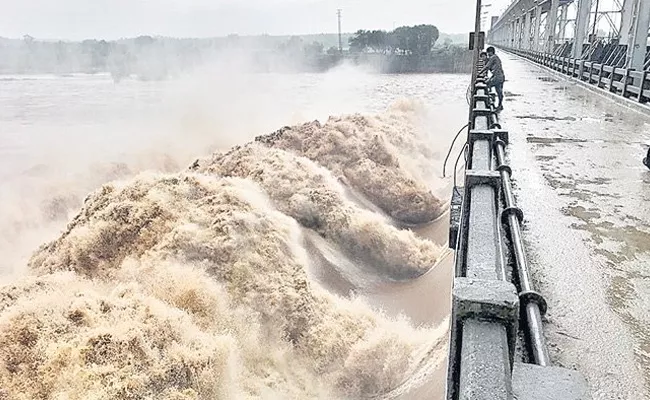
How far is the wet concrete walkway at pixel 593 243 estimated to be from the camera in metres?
2.80

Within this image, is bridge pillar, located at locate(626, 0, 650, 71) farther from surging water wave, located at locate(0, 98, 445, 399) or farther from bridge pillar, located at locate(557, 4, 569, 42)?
bridge pillar, located at locate(557, 4, 569, 42)

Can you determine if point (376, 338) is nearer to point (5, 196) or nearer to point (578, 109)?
point (578, 109)

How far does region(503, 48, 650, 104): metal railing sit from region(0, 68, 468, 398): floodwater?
6995mm

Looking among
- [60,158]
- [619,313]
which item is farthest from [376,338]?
[60,158]

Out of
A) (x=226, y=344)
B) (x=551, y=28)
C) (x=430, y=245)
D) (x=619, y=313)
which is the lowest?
(x=430, y=245)

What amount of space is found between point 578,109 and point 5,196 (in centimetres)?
2542

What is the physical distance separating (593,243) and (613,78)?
492 inches

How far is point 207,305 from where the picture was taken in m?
10.9

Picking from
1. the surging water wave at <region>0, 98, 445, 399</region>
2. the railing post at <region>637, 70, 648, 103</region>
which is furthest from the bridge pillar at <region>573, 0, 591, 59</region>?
the surging water wave at <region>0, 98, 445, 399</region>

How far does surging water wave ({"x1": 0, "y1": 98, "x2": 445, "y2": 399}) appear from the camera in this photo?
28.3 feet

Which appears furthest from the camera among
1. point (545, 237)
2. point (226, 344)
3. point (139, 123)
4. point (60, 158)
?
point (139, 123)

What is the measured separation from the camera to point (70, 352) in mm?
8453

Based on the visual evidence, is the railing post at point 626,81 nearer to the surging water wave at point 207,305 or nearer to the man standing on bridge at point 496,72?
the man standing on bridge at point 496,72

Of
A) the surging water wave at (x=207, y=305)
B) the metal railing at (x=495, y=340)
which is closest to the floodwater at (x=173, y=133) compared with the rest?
the surging water wave at (x=207, y=305)
